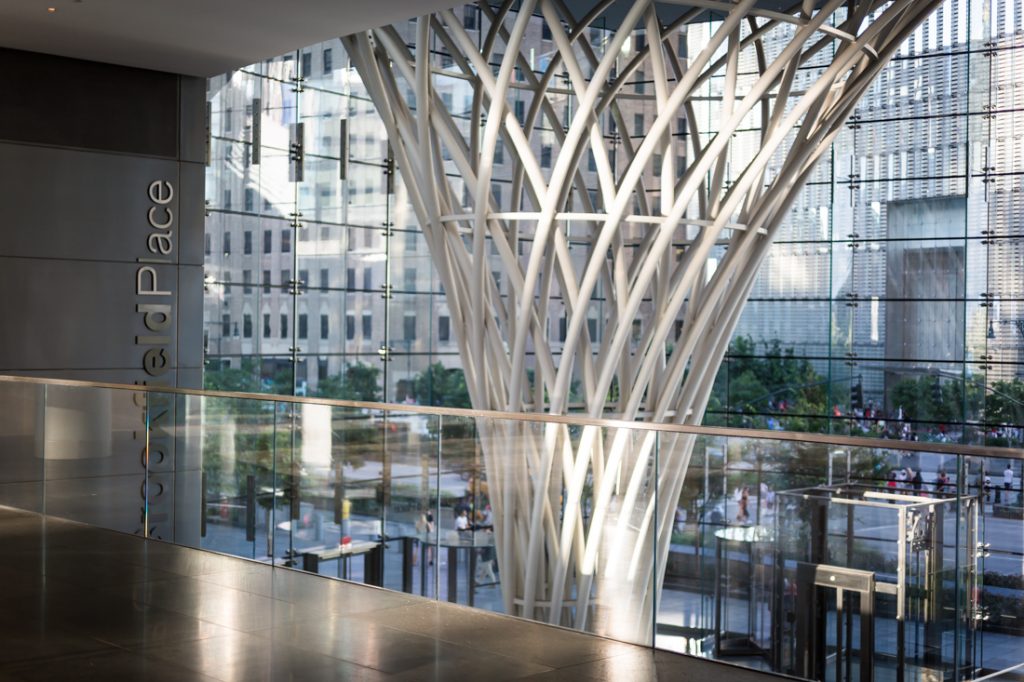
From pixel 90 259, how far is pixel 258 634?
22.2 ft

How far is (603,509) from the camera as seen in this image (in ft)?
23.3

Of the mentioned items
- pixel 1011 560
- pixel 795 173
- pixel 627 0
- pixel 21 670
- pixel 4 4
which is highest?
pixel 627 0

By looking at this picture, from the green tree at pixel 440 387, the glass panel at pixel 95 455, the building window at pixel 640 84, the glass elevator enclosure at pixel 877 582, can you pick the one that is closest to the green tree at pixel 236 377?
the green tree at pixel 440 387

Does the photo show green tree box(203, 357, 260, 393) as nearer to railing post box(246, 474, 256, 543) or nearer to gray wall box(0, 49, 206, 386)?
gray wall box(0, 49, 206, 386)

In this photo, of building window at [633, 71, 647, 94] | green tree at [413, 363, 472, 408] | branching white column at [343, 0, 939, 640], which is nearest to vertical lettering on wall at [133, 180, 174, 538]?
branching white column at [343, 0, 939, 640]

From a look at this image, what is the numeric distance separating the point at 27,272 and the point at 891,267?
1400 centimetres

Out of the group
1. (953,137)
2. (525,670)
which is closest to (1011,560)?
(525,670)

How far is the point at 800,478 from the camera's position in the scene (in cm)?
587

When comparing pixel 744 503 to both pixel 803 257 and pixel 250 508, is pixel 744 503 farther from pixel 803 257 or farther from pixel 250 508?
pixel 803 257

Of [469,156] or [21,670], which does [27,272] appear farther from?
[21,670]

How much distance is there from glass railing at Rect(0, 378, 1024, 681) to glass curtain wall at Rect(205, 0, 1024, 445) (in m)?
10.3

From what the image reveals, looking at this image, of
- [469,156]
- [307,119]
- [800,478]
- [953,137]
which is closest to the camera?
[800,478]

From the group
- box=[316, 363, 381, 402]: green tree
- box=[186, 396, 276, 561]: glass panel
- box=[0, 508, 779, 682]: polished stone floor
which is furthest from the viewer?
box=[316, 363, 381, 402]: green tree

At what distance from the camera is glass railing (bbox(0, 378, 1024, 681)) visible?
5203 mm
